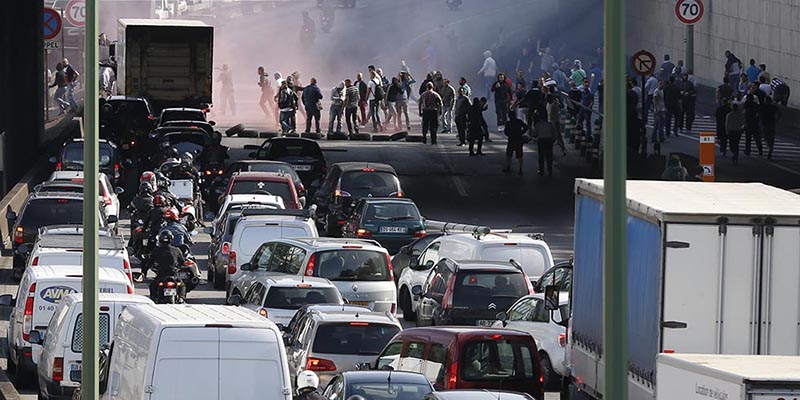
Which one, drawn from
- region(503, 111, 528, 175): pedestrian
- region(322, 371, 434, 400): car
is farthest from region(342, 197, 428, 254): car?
Answer: region(322, 371, 434, 400): car

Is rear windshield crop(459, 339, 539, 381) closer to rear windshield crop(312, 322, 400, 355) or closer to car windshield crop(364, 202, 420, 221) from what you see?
rear windshield crop(312, 322, 400, 355)

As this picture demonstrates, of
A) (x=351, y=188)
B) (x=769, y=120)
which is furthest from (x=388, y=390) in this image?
(x=769, y=120)

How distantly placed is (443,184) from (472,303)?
19937 mm

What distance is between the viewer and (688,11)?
4309 cm

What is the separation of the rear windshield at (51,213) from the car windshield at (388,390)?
51.3 feet

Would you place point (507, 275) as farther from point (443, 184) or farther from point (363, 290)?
point (443, 184)

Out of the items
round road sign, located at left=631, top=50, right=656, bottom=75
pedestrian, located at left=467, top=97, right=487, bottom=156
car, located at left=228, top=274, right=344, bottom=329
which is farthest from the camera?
pedestrian, located at left=467, top=97, right=487, bottom=156

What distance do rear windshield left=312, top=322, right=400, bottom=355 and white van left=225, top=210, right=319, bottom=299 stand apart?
9292 mm

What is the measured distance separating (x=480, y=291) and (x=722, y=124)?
72.7 ft

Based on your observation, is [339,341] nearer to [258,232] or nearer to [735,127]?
[258,232]

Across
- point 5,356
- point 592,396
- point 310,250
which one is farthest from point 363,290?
point 592,396

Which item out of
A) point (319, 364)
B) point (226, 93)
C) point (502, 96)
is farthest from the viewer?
point (226, 93)

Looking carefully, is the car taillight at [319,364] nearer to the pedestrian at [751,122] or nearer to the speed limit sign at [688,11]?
the speed limit sign at [688,11]

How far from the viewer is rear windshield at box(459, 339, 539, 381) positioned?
18172mm
